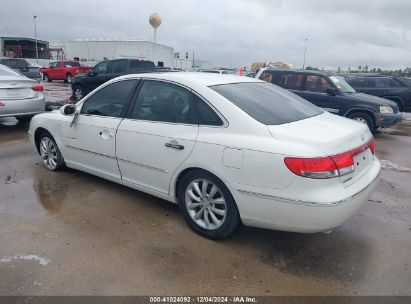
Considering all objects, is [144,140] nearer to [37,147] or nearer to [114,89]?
[114,89]

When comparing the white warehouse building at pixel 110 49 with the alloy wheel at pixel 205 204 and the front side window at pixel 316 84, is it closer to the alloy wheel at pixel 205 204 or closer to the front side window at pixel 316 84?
the front side window at pixel 316 84

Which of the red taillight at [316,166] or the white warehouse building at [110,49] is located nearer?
the red taillight at [316,166]

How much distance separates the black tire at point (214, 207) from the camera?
326 centimetres

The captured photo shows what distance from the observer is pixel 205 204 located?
3.47m

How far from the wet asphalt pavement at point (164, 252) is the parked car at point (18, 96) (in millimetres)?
3480

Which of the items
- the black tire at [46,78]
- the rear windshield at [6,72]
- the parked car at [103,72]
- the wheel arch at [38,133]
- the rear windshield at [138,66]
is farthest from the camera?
the black tire at [46,78]

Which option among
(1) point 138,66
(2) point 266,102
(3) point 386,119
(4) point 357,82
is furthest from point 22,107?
(4) point 357,82

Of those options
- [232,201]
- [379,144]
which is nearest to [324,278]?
[232,201]

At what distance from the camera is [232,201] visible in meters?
3.24

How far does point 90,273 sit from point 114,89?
2.29 meters

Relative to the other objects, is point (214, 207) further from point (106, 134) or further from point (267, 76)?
point (267, 76)

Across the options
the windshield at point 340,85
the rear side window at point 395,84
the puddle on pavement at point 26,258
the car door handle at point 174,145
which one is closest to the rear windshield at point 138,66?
the windshield at point 340,85

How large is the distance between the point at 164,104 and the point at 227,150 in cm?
105

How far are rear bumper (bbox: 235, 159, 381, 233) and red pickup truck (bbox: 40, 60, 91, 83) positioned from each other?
26.4m
